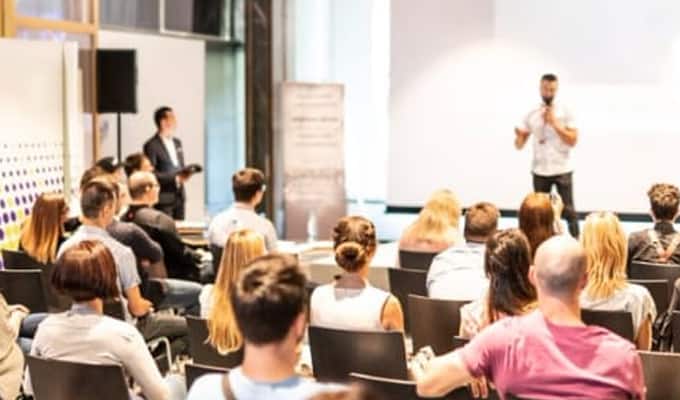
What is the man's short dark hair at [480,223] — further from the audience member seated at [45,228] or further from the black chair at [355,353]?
the audience member seated at [45,228]

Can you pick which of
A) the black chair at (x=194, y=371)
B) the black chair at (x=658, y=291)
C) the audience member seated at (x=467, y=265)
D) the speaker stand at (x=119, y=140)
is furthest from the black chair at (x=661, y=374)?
the speaker stand at (x=119, y=140)

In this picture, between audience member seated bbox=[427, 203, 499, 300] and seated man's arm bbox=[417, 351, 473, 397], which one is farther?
audience member seated bbox=[427, 203, 499, 300]

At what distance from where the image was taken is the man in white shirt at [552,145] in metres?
10.0

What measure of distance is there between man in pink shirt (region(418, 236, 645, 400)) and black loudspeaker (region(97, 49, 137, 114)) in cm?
733

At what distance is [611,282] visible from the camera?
187 inches

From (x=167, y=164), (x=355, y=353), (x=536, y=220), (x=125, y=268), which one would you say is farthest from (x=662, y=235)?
(x=167, y=164)

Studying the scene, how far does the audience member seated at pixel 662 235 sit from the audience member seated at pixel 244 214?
217 centimetres

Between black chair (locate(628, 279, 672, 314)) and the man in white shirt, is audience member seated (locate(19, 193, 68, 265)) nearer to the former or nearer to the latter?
black chair (locate(628, 279, 672, 314))

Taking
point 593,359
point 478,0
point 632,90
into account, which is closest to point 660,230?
point 593,359

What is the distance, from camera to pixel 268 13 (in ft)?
41.6

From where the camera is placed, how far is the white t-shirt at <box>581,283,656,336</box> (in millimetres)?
4699

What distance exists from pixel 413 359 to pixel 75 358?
4.62 feet

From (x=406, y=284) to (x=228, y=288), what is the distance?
1.71 m

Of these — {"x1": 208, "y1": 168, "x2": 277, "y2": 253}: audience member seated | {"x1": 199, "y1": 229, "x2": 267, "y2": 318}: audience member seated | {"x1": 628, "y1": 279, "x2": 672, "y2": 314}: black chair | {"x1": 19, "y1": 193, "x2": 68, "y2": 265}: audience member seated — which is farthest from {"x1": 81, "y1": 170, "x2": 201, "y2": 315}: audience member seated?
{"x1": 628, "y1": 279, "x2": 672, "y2": 314}: black chair
